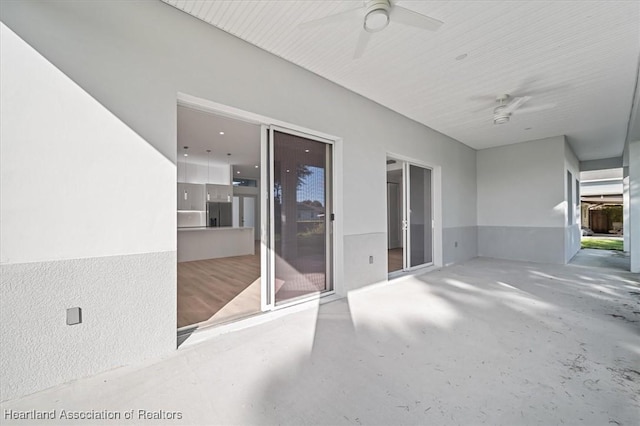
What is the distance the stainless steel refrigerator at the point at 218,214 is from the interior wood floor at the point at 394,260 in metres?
5.58

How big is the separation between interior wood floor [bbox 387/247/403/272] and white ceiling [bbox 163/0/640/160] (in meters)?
3.07

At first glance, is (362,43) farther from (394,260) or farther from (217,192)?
(217,192)

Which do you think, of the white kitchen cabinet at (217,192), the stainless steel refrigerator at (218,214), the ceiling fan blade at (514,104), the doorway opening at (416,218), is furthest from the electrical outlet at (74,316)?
the stainless steel refrigerator at (218,214)

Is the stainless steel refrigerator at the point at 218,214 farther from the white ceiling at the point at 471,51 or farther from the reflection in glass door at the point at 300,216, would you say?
the white ceiling at the point at 471,51

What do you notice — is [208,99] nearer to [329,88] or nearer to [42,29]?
[42,29]

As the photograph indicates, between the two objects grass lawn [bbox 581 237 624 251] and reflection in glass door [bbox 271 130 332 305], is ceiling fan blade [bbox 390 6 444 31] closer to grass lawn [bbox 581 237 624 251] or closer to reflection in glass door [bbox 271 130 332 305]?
reflection in glass door [bbox 271 130 332 305]

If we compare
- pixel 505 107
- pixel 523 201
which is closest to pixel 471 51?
pixel 505 107

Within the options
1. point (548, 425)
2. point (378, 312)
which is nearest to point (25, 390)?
point (378, 312)

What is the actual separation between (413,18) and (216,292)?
4072 millimetres

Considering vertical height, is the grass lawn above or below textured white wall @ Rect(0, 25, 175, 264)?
below

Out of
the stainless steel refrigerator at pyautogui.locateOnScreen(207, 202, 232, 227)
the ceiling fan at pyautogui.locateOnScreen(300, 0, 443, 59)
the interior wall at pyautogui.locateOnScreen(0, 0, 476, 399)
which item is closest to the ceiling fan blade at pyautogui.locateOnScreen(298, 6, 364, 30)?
the ceiling fan at pyautogui.locateOnScreen(300, 0, 443, 59)

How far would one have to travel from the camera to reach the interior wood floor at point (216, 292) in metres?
3.10

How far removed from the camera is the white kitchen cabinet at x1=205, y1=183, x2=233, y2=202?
8.56 m

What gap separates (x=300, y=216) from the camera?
353 centimetres
